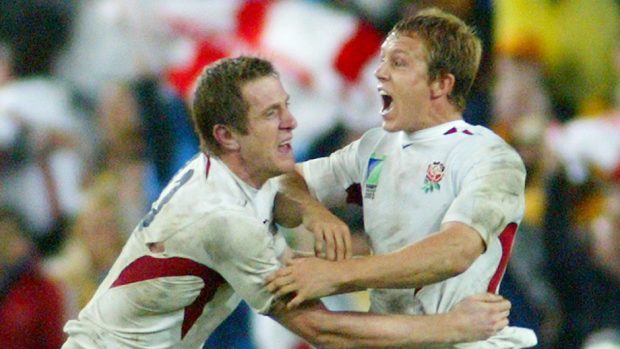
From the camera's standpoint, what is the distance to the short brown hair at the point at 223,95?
4715 millimetres

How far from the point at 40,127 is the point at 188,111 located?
2.89ft

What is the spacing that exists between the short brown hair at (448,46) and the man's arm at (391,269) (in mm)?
643

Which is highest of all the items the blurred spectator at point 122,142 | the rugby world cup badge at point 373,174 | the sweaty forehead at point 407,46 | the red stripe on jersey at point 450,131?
the sweaty forehead at point 407,46

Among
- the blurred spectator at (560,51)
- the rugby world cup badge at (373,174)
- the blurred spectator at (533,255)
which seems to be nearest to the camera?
the rugby world cup badge at (373,174)

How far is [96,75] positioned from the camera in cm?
826

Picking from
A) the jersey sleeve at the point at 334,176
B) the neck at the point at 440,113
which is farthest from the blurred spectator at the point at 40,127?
the neck at the point at 440,113

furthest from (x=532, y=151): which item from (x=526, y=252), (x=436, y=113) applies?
(x=436, y=113)

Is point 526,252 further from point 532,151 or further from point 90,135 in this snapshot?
point 90,135

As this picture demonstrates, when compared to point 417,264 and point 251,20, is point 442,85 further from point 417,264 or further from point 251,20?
point 251,20

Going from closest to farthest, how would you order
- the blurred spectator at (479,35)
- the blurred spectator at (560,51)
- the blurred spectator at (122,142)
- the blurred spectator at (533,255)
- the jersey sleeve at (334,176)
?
the jersey sleeve at (334,176) < the blurred spectator at (533,255) < the blurred spectator at (479,35) < the blurred spectator at (122,142) < the blurred spectator at (560,51)

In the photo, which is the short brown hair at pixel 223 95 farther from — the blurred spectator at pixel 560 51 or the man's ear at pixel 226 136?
the blurred spectator at pixel 560 51

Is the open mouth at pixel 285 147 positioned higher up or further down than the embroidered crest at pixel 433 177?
higher up

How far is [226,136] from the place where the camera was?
475cm

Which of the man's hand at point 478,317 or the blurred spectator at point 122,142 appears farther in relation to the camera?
the blurred spectator at point 122,142
